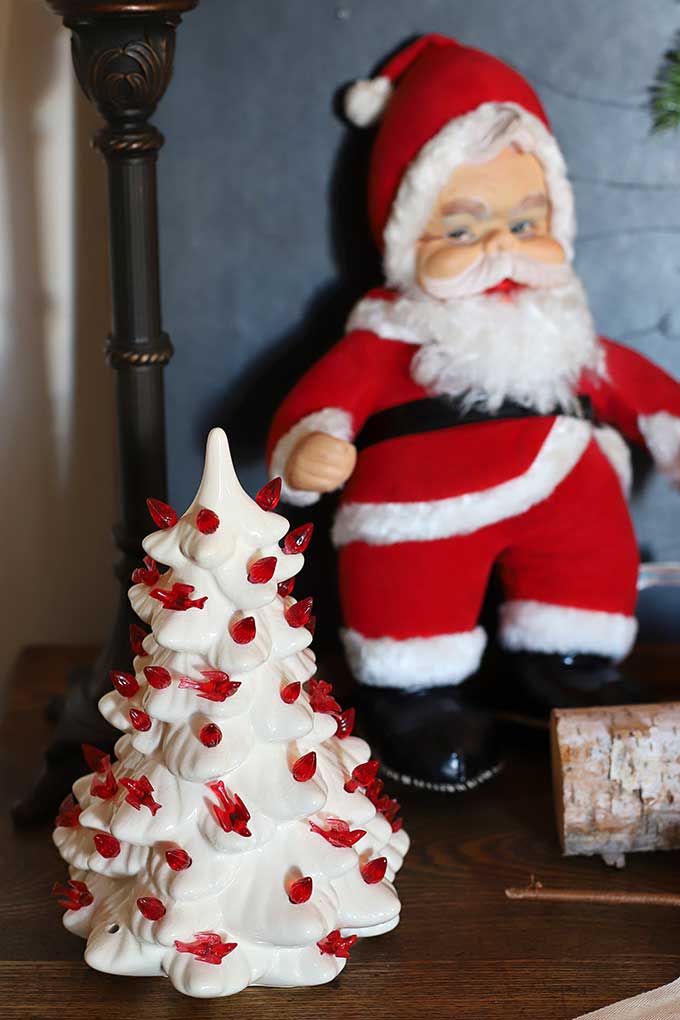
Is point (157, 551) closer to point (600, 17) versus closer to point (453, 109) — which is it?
point (453, 109)

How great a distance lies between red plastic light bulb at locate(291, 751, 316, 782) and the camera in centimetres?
80

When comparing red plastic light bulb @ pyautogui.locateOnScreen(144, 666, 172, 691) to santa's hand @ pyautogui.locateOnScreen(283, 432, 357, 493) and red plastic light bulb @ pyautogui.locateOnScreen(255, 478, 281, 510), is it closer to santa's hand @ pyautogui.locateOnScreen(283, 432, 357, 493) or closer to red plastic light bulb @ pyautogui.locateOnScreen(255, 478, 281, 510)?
red plastic light bulb @ pyautogui.locateOnScreen(255, 478, 281, 510)

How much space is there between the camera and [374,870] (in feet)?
2.81

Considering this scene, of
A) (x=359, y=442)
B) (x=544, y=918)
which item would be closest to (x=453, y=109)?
(x=359, y=442)

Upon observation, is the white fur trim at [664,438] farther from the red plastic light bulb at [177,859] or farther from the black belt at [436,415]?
the red plastic light bulb at [177,859]

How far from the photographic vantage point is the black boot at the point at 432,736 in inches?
41.8

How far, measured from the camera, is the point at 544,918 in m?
0.92

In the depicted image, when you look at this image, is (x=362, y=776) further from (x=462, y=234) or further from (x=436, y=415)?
(x=462, y=234)

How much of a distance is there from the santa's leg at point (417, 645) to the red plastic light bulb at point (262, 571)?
32cm

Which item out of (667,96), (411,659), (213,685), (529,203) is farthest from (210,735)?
(667,96)

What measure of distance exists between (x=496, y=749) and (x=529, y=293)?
40 cm

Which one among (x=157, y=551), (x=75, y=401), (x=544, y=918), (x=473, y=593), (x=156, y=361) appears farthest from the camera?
(x=75, y=401)

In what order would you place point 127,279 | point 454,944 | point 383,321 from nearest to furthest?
point 454,944 → point 127,279 → point 383,321

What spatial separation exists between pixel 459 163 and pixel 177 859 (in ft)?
2.03
